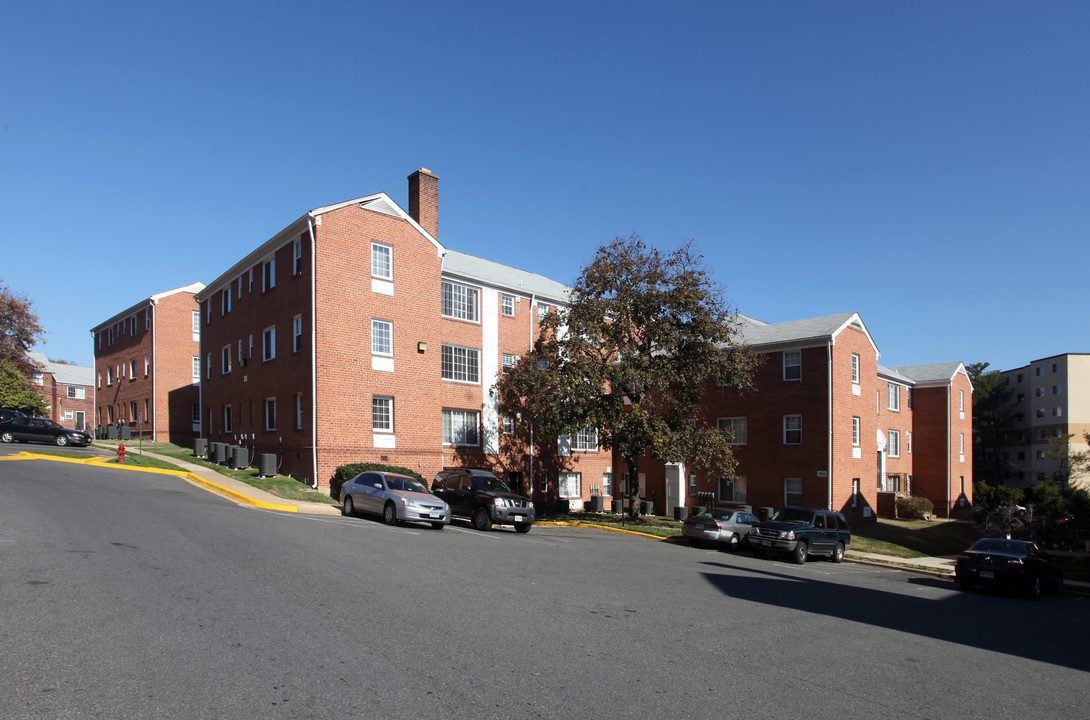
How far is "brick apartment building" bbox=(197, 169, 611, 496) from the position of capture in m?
27.1

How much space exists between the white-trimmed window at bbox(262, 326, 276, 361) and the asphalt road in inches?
612

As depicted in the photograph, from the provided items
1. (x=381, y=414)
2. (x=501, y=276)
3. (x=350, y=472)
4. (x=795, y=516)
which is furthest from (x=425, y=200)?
(x=795, y=516)

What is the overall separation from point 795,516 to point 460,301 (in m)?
16.7

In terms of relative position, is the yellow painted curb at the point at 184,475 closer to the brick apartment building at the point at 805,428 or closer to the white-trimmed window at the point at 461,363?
the white-trimmed window at the point at 461,363

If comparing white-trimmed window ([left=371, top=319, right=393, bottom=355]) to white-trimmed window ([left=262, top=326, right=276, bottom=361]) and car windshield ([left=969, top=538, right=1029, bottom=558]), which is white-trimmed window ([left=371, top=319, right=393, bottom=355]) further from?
car windshield ([left=969, top=538, right=1029, bottom=558])

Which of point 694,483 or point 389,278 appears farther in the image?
point 694,483

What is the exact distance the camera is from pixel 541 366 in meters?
31.4

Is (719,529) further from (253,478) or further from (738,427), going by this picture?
(253,478)

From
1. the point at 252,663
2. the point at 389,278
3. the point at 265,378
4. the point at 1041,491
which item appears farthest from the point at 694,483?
the point at 252,663

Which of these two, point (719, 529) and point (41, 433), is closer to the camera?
point (719, 529)

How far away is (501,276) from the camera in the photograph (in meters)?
36.0

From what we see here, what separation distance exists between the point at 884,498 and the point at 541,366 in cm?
2185

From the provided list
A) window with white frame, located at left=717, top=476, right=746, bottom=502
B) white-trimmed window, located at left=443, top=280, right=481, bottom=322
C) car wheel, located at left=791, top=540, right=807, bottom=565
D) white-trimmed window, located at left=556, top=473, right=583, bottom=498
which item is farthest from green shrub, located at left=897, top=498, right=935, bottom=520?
white-trimmed window, located at left=443, top=280, right=481, bottom=322

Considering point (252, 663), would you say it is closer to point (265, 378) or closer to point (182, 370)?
point (265, 378)
